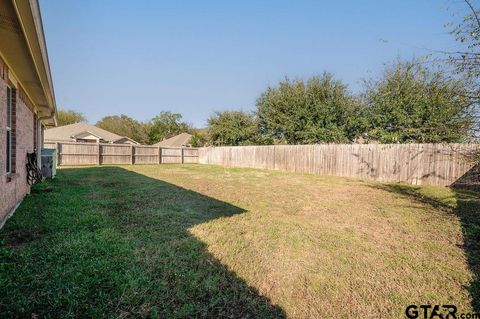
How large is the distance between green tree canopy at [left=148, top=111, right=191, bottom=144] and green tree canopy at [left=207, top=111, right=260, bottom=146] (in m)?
25.8

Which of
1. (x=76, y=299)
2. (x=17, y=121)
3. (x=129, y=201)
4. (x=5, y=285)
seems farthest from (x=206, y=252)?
(x=17, y=121)

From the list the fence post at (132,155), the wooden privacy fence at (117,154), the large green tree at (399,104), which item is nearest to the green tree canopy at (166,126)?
the wooden privacy fence at (117,154)

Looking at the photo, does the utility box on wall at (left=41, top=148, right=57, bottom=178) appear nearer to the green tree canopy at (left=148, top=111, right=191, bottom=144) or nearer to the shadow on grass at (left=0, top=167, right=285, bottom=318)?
the shadow on grass at (left=0, top=167, right=285, bottom=318)

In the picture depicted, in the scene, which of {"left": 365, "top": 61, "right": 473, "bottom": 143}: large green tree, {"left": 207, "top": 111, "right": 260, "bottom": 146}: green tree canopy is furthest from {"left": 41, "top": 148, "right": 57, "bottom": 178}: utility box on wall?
{"left": 207, "top": 111, "right": 260, "bottom": 146}: green tree canopy

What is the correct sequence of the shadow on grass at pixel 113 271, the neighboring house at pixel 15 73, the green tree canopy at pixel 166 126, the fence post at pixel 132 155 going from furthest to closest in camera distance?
the green tree canopy at pixel 166 126
the fence post at pixel 132 155
the neighboring house at pixel 15 73
the shadow on grass at pixel 113 271

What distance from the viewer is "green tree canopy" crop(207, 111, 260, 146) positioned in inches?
1018

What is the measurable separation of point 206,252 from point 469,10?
489 centimetres

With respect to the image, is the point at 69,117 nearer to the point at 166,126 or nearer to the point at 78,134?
the point at 166,126

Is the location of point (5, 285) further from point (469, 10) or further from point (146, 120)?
point (146, 120)

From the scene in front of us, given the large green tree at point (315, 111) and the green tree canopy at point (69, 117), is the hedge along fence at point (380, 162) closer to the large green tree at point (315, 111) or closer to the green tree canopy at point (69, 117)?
the large green tree at point (315, 111)

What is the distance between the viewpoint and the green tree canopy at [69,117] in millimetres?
45938

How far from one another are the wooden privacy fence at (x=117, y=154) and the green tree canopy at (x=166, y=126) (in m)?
28.0

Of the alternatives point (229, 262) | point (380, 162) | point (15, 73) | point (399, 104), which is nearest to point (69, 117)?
point (15, 73)

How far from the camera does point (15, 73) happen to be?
458cm
